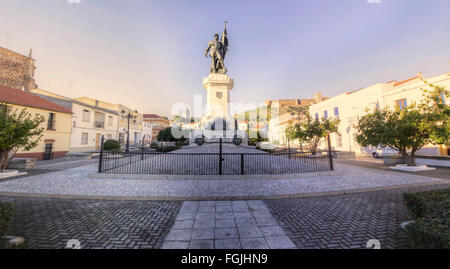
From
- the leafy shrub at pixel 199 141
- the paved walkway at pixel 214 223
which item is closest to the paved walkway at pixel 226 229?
the paved walkway at pixel 214 223

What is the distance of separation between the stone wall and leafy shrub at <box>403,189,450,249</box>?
48781 millimetres

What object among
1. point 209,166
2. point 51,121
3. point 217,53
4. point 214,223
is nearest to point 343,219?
point 214,223

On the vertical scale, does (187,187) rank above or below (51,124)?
below

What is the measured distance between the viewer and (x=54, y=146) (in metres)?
17.6

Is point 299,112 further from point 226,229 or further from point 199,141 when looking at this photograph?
point 226,229

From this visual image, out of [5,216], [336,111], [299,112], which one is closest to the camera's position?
[5,216]

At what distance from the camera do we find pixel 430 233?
6.69 ft

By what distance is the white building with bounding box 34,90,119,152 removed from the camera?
2095cm

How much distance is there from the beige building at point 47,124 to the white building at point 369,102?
3079cm

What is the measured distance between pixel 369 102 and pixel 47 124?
39.3m

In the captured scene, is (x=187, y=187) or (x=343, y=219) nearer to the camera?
(x=343, y=219)

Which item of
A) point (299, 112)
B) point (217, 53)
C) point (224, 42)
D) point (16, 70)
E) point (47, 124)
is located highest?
point (224, 42)

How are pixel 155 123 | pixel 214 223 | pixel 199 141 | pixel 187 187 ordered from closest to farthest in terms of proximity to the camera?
pixel 214 223 → pixel 187 187 → pixel 199 141 → pixel 155 123

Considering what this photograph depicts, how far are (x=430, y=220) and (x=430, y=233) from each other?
1.91 feet
